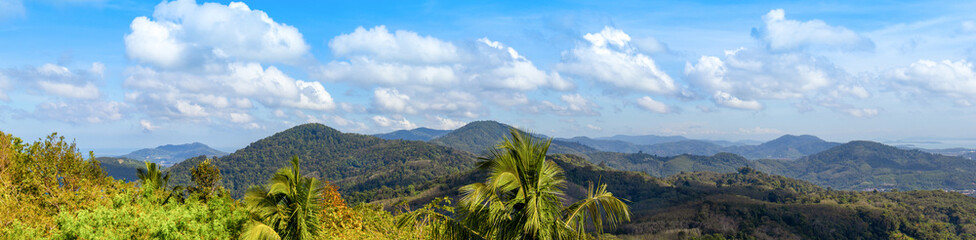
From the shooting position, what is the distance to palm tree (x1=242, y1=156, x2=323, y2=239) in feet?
47.2

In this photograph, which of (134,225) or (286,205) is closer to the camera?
(134,225)

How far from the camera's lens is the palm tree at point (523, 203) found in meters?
9.03

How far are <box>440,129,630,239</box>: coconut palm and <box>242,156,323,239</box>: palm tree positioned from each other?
713 cm

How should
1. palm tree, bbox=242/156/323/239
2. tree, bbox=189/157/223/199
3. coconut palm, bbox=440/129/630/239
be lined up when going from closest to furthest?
coconut palm, bbox=440/129/630/239, palm tree, bbox=242/156/323/239, tree, bbox=189/157/223/199

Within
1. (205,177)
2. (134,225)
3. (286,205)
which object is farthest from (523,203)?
(205,177)

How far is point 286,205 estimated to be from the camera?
1491cm

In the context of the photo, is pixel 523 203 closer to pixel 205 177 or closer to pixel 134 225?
pixel 134 225

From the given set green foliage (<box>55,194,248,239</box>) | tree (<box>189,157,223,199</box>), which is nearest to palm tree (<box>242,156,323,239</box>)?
green foliage (<box>55,194,248,239</box>)

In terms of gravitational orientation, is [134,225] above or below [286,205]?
below

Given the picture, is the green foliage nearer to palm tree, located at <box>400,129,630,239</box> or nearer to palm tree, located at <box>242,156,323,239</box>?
palm tree, located at <box>242,156,323,239</box>

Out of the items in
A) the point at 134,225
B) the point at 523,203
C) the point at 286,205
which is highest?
the point at 523,203

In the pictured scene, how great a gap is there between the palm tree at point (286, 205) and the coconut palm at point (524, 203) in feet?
23.4

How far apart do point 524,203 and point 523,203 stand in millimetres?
36

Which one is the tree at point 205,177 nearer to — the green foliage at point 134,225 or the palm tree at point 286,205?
the green foliage at point 134,225
